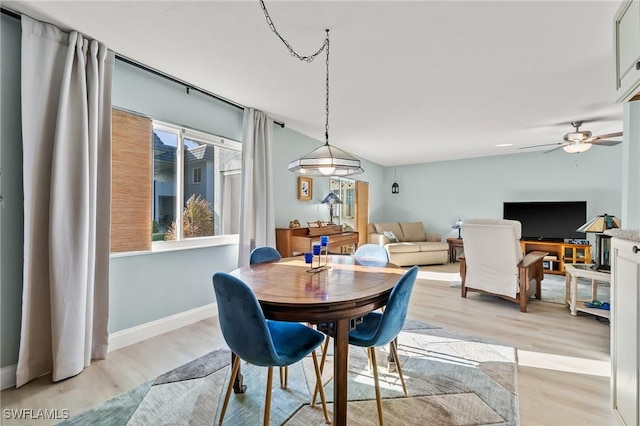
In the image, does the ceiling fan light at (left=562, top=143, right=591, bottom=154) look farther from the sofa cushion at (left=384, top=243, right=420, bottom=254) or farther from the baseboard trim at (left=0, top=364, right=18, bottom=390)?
the baseboard trim at (left=0, top=364, right=18, bottom=390)

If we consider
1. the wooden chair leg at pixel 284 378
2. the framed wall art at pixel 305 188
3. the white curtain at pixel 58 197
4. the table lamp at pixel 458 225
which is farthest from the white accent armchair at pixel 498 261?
the white curtain at pixel 58 197

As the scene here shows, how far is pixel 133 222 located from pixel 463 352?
9.99ft

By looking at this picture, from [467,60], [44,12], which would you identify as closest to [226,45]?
[44,12]

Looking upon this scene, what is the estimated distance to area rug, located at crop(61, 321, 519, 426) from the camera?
5.29 feet

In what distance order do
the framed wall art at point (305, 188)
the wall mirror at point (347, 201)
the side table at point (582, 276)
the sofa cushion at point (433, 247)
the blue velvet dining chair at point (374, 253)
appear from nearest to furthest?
the blue velvet dining chair at point (374, 253) → the side table at point (582, 276) → the framed wall art at point (305, 188) → the sofa cushion at point (433, 247) → the wall mirror at point (347, 201)

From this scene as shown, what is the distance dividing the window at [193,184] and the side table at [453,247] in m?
4.89

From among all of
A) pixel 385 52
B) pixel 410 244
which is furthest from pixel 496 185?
pixel 385 52

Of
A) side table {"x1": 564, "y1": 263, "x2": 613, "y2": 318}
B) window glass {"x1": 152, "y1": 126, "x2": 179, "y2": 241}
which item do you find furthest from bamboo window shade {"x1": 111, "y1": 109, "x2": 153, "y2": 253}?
side table {"x1": 564, "y1": 263, "x2": 613, "y2": 318}

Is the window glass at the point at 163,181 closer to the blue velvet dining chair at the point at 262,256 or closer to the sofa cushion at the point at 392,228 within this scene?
the blue velvet dining chair at the point at 262,256

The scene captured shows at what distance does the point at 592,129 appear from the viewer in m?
4.32

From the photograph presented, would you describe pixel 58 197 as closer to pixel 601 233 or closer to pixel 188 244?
pixel 188 244

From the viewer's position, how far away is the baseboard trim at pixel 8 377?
6.06 feet

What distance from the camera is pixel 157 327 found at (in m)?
2.68

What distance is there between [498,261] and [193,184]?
12.0 feet
